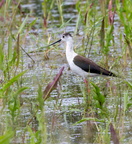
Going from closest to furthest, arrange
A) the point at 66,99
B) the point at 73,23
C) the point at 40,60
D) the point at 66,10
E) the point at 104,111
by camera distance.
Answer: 1. the point at 104,111
2. the point at 66,99
3. the point at 40,60
4. the point at 73,23
5. the point at 66,10

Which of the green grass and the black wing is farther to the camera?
the black wing

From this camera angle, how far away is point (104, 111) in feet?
14.8

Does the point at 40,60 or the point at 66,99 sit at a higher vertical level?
the point at 40,60

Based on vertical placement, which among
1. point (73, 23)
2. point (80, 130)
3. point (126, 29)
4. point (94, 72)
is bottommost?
point (80, 130)

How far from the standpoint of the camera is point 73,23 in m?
9.86

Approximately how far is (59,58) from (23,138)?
3.81 meters

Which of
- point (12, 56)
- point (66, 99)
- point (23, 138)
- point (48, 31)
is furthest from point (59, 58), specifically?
point (23, 138)

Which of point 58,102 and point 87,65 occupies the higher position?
point 87,65

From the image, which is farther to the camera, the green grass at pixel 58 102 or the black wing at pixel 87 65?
the black wing at pixel 87 65

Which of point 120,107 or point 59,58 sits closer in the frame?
point 120,107

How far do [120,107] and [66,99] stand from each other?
0.95m

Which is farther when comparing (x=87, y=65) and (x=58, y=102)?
(x=87, y=65)

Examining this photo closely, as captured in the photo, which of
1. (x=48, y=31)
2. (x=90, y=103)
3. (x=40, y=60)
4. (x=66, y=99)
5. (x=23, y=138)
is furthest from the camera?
(x=48, y=31)

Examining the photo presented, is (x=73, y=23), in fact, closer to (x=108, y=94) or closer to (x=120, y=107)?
(x=108, y=94)
